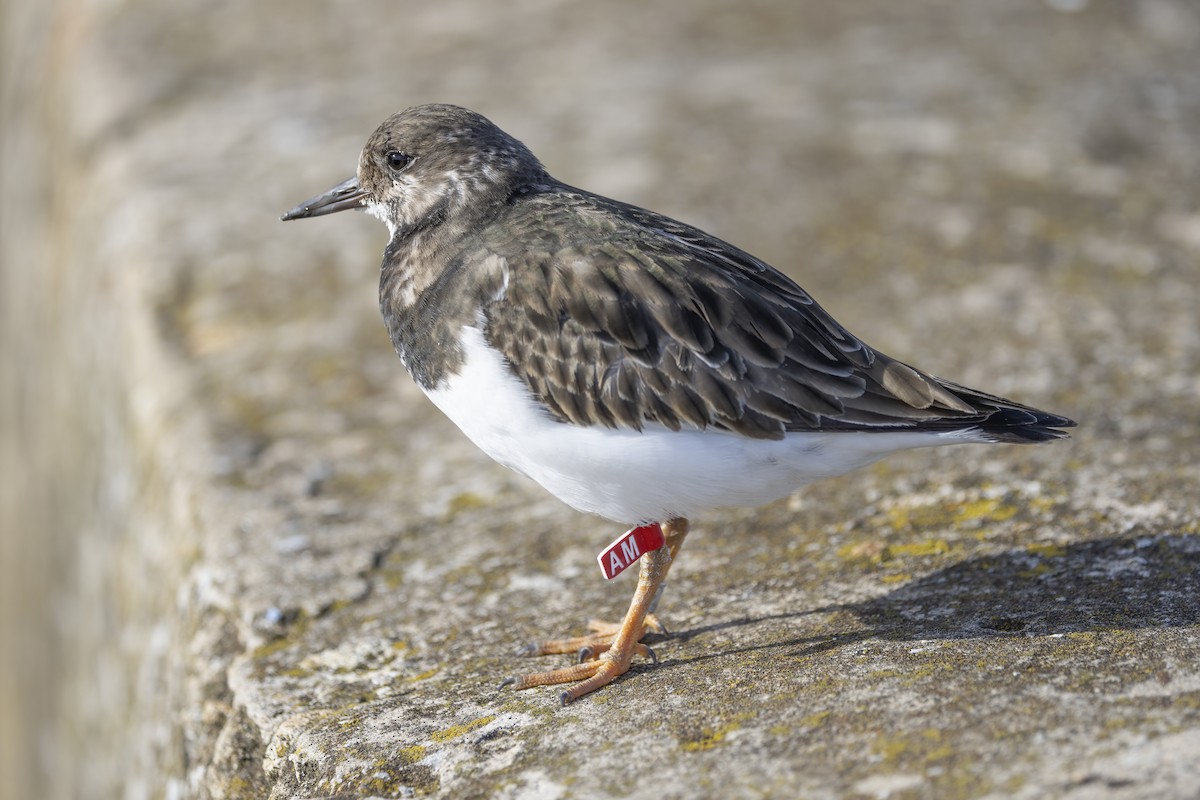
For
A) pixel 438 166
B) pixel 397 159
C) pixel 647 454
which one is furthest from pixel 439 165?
pixel 647 454

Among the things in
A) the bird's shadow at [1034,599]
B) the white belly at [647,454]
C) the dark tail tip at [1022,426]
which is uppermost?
the white belly at [647,454]

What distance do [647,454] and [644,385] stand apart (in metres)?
0.25

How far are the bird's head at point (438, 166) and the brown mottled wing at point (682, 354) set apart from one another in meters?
0.44

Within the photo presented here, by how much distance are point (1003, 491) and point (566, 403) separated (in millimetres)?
2260

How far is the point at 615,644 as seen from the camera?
4359 mm

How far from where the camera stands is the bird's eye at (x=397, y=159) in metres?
5.00

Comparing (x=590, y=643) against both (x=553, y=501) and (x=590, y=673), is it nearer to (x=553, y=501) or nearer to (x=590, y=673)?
(x=590, y=673)

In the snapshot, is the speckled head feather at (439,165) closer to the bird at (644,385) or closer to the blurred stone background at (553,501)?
the bird at (644,385)

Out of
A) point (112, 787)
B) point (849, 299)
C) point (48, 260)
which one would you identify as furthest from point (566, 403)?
point (48, 260)

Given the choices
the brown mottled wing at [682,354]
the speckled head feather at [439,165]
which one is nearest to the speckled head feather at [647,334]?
the brown mottled wing at [682,354]

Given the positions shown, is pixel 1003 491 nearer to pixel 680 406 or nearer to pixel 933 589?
pixel 933 589

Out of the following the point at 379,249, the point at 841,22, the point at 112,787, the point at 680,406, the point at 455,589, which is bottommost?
the point at 112,787

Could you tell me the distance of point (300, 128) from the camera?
9711 millimetres

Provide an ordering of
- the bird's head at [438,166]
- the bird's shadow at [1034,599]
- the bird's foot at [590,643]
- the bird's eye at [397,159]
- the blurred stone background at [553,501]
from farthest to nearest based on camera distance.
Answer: the bird's eye at [397,159], the bird's head at [438,166], the bird's foot at [590,643], the bird's shadow at [1034,599], the blurred stone background at [553,501]
